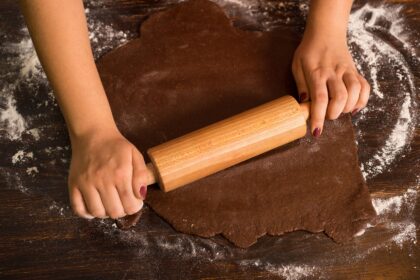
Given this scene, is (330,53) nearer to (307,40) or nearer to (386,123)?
(307,40)

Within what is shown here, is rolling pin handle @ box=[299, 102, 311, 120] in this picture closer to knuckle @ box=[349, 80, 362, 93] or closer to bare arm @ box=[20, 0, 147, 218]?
knuckle @ box=[349, 80, 362, 93]

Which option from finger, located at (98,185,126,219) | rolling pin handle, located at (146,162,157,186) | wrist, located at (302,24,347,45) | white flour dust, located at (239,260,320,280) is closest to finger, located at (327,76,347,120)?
wrist, located at (302,24,347,45)

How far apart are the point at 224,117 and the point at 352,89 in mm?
408

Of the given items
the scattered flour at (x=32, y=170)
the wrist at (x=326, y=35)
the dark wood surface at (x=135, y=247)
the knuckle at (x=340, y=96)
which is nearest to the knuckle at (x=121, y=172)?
the dark wood surface at (x=135, y=247)

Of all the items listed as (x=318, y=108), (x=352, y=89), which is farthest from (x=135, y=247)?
(x=352, y=89)

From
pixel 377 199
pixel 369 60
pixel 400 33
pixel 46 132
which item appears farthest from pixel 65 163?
pixel 400 33

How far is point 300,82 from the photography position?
145cm

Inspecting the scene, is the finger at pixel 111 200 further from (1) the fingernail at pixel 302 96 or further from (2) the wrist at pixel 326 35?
(2) the wrist at pixel 326 35

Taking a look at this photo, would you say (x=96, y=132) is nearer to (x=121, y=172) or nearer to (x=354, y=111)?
(x=121, y=172)

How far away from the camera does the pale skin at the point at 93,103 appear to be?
1198mm

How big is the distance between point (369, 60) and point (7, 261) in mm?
A: 1369

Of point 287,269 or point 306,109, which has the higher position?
point 306,109

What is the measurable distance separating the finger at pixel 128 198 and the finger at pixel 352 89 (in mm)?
704

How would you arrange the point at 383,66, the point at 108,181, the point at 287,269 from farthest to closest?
the point at 383,66
the point at 287,269
the point at 108,181
